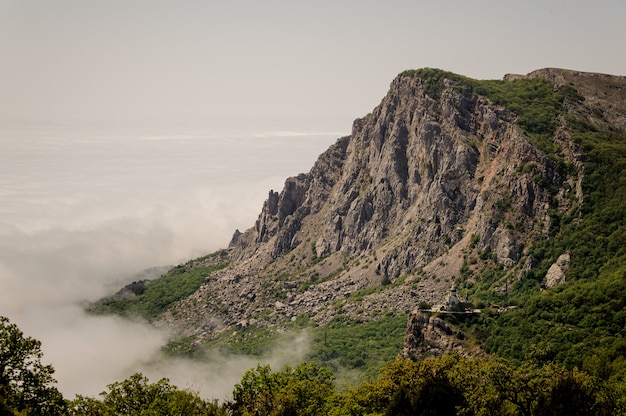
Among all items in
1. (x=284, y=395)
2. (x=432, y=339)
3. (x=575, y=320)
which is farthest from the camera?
(x=432, y=339)

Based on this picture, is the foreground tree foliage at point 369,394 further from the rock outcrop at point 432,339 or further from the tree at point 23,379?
the rock outcrop at point 432,339

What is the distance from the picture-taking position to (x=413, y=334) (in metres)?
178

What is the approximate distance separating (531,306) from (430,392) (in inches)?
3579

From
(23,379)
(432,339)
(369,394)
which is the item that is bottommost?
(432,339)

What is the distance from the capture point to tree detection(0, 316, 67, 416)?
284 feet

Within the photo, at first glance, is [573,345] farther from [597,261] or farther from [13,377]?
[13,377]

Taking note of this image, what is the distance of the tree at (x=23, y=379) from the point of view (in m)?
86.7

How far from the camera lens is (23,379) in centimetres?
8819

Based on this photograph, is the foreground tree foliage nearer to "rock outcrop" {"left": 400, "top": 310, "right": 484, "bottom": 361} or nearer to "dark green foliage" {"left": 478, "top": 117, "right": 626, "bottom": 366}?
"dark green foliage" {"left": 478, "top": 117, "right": 626, "bottom": 366}

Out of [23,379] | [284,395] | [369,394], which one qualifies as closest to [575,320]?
[369,394]

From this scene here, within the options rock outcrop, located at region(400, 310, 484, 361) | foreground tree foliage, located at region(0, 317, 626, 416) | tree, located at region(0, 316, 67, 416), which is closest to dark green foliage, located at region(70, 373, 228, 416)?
foreground tree foliage, located at region(0, 317, 626, 416)

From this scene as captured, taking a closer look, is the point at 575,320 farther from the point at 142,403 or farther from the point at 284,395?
the point at 142,403

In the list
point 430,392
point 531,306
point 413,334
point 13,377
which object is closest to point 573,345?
point 531,306

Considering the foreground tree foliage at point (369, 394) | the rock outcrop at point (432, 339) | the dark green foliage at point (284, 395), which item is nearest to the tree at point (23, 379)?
the foreground tree foliage at point (369, 394)
